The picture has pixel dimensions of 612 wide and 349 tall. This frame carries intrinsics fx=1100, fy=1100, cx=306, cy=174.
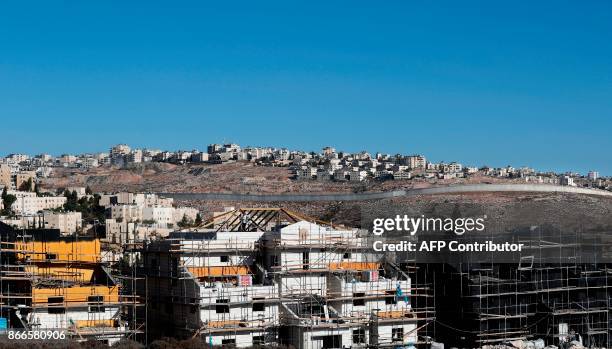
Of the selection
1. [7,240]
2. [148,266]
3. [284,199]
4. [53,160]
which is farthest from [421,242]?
[53,160]

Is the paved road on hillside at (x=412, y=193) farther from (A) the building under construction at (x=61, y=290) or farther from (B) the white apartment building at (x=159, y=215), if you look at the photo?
(A) the building under construction at (x=61, y=290)

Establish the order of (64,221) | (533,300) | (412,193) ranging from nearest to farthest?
(533,300)
(64,221)
(412,193)

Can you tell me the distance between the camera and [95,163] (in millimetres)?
150875

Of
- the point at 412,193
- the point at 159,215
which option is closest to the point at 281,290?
the point at 159,215

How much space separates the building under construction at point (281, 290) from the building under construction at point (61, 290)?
1244 millimetres

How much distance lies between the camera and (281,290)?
2698 cm

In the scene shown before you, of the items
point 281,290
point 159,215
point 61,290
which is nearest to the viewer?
point 61,290

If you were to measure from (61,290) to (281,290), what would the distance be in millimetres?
5299

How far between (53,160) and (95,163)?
18.0 metres

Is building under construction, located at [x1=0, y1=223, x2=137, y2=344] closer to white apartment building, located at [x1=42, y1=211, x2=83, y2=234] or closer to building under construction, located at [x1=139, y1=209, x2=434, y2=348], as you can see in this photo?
building under construction, located at [x1=139, y1=209, x2=434, y2=348]

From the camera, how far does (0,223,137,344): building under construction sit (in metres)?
25.0

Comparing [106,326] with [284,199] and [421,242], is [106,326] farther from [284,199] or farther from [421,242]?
[284,199]

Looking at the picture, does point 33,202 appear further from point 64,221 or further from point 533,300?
point 533,300

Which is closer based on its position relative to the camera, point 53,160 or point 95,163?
point 95,163
